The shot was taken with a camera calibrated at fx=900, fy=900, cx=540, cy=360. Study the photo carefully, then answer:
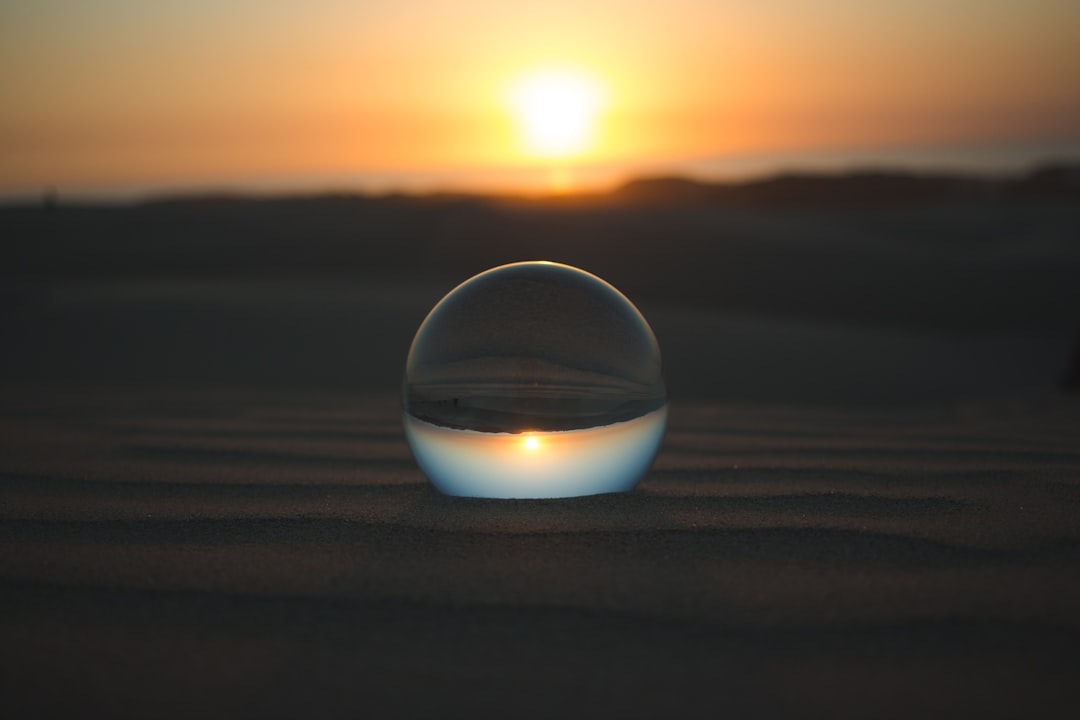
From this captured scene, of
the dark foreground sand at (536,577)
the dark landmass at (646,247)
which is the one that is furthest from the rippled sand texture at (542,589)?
the dark landmass at (646,247)

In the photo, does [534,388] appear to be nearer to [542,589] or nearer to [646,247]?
[542,589]

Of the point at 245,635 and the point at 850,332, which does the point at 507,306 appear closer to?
the point at 245,635

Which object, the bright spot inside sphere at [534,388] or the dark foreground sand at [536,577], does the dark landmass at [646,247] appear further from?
the bright spot inside sphere at [534,388]

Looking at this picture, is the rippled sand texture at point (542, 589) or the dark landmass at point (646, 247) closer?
the rippled sand texture at point (542, 589)

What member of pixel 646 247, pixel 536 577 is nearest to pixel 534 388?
pixel 536 577

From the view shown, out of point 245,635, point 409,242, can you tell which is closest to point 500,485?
point 245,635

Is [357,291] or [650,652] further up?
[357,291]

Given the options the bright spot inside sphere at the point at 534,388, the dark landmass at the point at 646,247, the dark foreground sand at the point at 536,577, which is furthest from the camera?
the dark landmass at the point at 646,247

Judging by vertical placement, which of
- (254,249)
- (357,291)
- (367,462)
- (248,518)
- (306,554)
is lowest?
(306,554)
